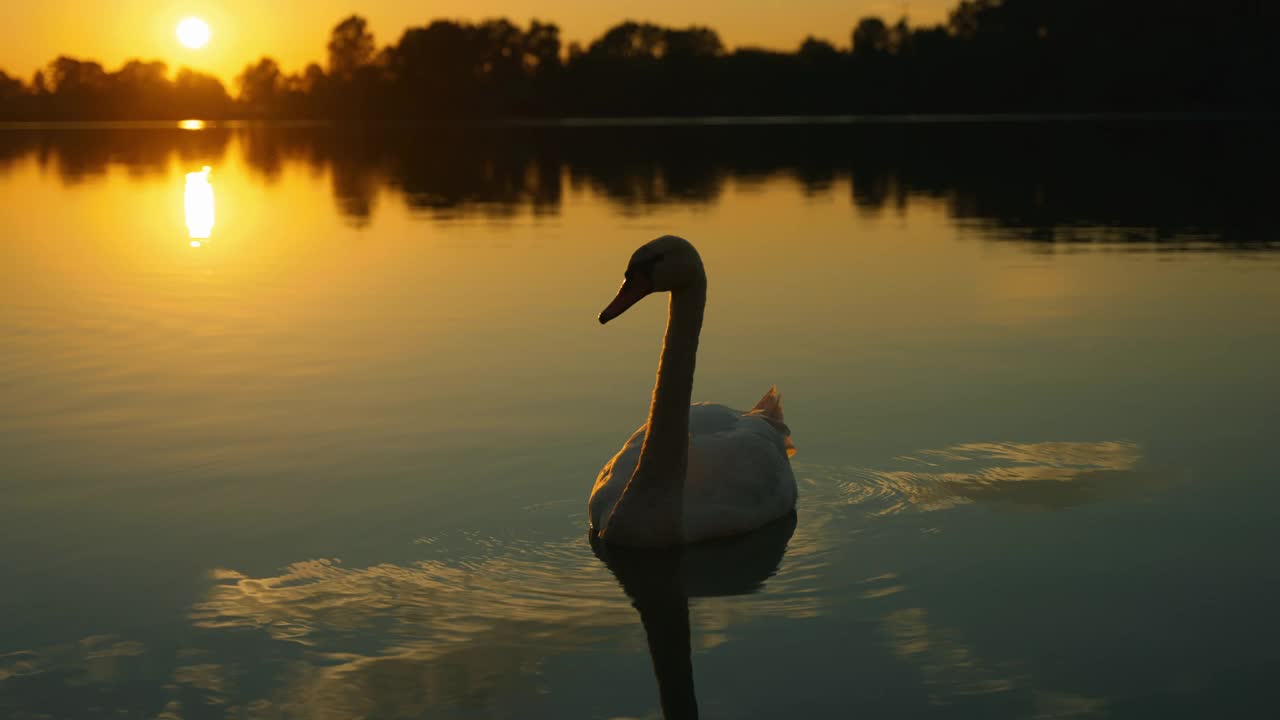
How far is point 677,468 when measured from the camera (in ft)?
27.0

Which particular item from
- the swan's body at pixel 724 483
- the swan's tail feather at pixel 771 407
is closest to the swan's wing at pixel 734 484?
the swan's body at pixel 724 483

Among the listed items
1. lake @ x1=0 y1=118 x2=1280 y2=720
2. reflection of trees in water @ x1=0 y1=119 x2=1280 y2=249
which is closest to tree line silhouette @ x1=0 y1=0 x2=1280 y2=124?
reflection of trees in water @ x1=0 y1=119 x2=1280 y2=249

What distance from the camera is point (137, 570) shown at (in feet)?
26.4

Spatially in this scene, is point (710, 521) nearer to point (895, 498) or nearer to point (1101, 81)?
point (895, 498)

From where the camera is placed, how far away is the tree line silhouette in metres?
121

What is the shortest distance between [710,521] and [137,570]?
304 centimetres

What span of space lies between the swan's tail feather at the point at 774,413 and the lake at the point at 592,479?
1.07 ft

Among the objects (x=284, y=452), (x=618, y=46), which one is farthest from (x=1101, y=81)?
(x=284, y=452)

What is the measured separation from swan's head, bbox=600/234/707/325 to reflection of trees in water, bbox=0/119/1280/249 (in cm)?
1644

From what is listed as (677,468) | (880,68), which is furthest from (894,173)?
(880,68)

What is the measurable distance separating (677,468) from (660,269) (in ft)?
3.51

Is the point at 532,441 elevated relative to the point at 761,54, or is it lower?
lower

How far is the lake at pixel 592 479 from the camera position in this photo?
6.57m

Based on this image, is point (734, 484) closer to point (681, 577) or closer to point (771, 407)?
point (681, 577)
